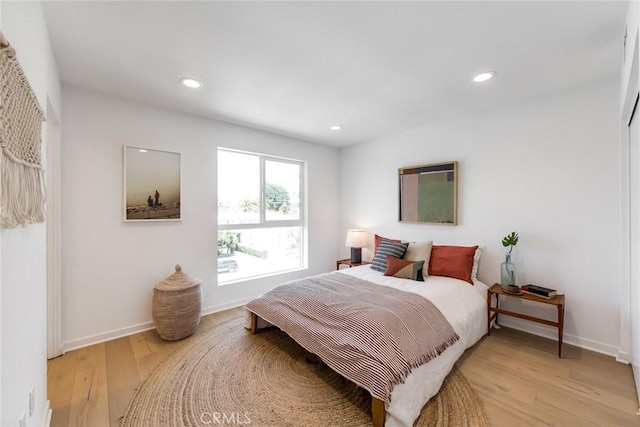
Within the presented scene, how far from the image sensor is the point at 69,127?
248cm

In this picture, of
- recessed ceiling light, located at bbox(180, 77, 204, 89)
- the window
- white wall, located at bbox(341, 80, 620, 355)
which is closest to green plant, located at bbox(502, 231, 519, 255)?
white wall, located at bbox(341, 80, 620, 355)

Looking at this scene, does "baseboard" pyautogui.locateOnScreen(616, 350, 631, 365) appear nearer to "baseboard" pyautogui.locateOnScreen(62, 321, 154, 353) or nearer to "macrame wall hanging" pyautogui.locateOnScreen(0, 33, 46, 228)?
"macrame wall hanging" pyautogui.locateOnScreen(0, 33, 46, 228)

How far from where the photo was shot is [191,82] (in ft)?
7.81

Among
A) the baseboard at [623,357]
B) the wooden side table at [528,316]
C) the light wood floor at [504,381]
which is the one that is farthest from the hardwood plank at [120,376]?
the baseboard at [623,357]

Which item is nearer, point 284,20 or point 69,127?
point 284,20

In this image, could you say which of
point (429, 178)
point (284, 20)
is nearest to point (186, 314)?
point (284, 20)

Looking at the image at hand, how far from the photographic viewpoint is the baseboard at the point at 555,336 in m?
2.36

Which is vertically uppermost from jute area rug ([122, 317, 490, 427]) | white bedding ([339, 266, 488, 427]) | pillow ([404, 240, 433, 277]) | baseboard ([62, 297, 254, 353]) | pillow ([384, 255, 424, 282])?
pillow ([404, 240, 433, 277])

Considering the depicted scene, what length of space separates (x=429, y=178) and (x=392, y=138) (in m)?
0.87

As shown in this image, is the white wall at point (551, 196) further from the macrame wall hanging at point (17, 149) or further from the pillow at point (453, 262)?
the macrame wall hanging at point (17, 149)

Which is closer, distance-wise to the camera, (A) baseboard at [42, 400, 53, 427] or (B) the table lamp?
(A) baseboard at [42, 400, 53, 427]

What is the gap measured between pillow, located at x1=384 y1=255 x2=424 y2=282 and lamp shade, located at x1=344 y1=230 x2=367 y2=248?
40.4 inches

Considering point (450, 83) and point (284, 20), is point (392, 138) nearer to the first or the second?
point (450, 83)

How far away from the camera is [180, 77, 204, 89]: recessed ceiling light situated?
91.8 inches
